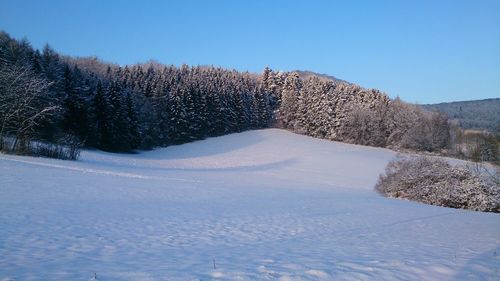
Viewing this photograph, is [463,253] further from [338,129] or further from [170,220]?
[338,129]

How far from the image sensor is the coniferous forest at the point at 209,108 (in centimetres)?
5342

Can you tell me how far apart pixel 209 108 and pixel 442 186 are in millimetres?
55131

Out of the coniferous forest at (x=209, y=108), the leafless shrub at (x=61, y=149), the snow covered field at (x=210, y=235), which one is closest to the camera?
the snow covered field at (x=210, y=235)

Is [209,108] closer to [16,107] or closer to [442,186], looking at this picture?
[16,107]

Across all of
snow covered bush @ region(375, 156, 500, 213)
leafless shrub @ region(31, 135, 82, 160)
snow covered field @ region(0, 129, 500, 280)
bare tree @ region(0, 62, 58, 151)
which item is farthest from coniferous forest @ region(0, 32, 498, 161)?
snow covered bush @ region(375, 156, 500, 213)

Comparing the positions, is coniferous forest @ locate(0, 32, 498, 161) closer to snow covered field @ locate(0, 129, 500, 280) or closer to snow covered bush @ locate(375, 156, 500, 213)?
snow covered field @ locate(0, 129, 500, 280)

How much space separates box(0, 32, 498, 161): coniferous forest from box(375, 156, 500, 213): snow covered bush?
35.3 meters

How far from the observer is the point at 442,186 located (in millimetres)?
25578

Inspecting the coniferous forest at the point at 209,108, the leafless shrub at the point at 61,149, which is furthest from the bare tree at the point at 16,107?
the coniferous forest at the point at 209,108

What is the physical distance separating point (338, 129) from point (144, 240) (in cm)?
6854

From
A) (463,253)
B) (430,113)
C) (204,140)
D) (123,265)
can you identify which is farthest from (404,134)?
(123,265)

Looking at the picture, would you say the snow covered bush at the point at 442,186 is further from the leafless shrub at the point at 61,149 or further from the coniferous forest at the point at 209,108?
the coniferous forest at the point at 209,108

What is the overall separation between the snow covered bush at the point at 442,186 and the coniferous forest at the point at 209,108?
35256 mm

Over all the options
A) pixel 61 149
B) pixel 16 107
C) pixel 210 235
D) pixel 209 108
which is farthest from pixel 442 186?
pixel 209 108
